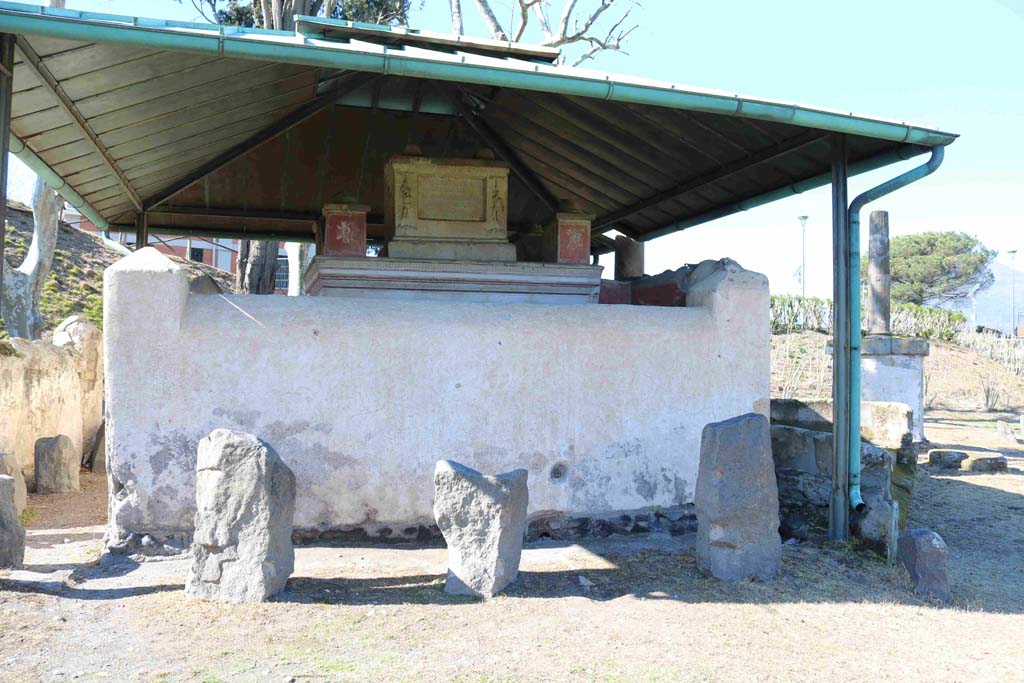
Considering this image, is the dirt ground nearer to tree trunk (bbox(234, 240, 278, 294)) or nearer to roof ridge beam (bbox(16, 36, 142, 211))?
roof ridge beam (bbox(16, 36, 142, 211))

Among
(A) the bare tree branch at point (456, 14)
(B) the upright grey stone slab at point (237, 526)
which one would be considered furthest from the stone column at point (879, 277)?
(B) the upright grey stone slab at point (237, 526)

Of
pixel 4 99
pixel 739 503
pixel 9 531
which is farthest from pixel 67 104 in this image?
pixel 739 503

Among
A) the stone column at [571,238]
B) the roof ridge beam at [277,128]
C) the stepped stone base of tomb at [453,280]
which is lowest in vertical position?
the stepped stone base of tomb at [453,280]

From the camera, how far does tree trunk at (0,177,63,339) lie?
17297 mm

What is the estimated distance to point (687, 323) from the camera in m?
7.25

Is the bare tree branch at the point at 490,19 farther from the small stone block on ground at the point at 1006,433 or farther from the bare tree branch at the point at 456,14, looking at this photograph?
the small stone block on ground at the point at 1006,433

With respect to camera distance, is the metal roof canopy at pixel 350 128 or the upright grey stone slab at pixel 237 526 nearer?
the upright grey stone slab at pixel 237 526

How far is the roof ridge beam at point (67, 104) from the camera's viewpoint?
5.38 metres

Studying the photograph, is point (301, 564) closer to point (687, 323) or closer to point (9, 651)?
point (9, 651)

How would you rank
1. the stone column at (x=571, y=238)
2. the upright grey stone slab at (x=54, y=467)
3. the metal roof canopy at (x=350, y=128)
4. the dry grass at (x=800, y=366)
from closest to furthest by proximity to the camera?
the metal roof canopy at (x=350, y=128) → the upright grey stone slab at (x=54, y=467) → the stone column at (x=571, y=238) → the dry grass at (x=800, y=366)

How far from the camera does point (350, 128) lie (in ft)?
33.5

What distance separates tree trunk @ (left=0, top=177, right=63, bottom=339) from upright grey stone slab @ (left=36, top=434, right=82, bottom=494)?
9.32 metres

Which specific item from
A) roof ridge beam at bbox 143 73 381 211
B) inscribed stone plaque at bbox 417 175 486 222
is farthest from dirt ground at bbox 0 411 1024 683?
roof ridge beam at bbox 143 73 381 211

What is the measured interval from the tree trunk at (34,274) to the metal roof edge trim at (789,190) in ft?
42.5
